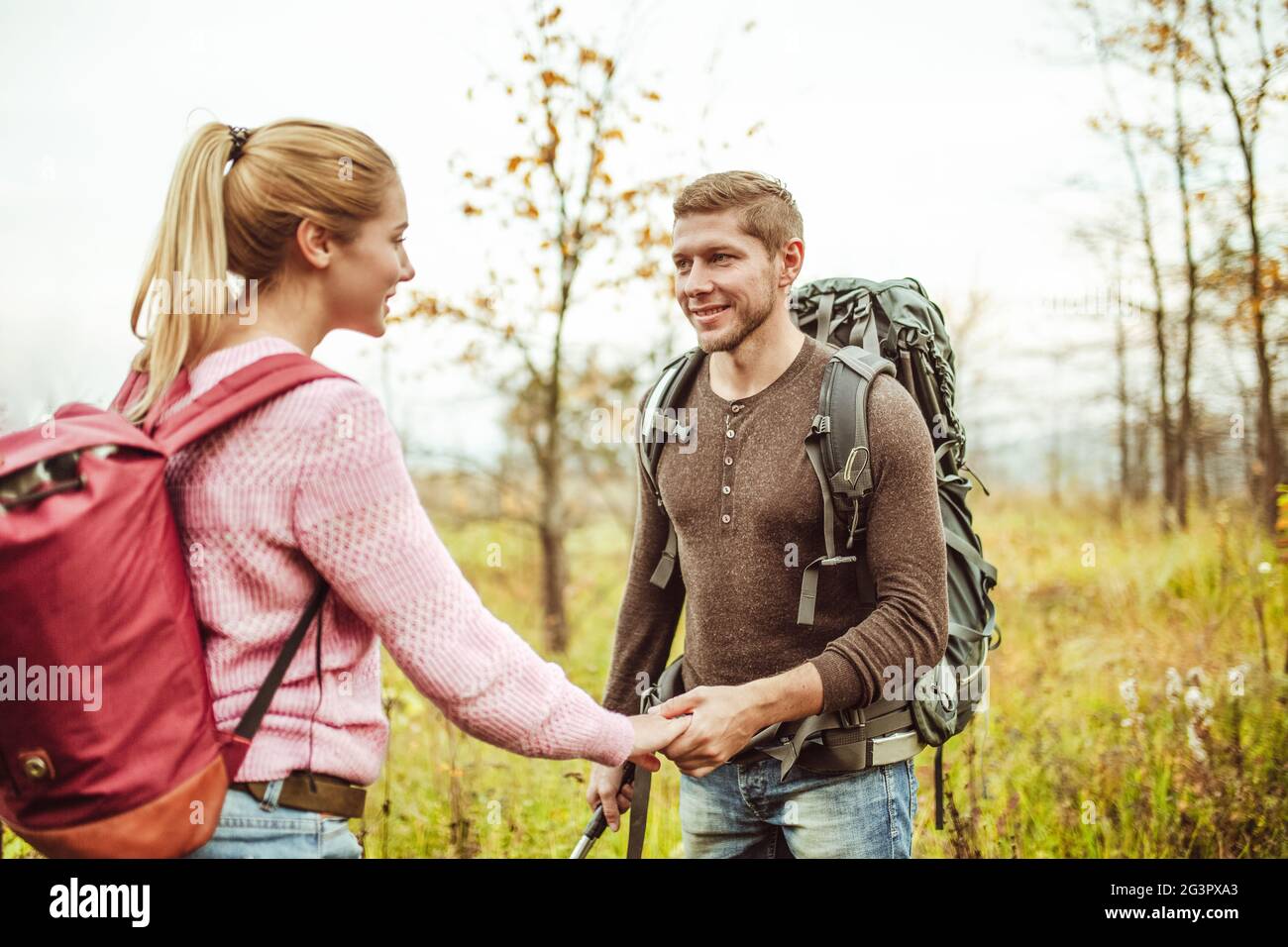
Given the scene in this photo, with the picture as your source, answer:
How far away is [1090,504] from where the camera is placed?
35.2 feet

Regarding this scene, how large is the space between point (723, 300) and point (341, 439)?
1.33 m

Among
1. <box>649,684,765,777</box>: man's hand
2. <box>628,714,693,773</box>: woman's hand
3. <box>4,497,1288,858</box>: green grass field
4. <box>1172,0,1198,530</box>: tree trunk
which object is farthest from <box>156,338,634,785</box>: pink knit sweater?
<box>1172,0,1198,530</box>: tree trunk

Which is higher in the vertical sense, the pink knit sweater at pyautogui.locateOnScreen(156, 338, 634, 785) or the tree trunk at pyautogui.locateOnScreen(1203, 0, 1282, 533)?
the tree trunk at pyautogui.locateOnScreen(1203, 0, 1282, 533)

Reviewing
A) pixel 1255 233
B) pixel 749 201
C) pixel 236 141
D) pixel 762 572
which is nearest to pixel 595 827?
pixel 762 572

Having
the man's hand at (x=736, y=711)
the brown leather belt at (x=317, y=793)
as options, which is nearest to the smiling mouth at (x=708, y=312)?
the man's hand at (x=736, y=711)

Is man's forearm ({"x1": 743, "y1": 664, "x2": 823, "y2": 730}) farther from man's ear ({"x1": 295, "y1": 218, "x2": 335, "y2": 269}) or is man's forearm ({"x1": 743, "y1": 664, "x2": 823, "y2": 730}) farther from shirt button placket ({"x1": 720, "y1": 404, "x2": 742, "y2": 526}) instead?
man's ear ({"x1": 295, "y1": 218, "x2": 335, "y2": 269})

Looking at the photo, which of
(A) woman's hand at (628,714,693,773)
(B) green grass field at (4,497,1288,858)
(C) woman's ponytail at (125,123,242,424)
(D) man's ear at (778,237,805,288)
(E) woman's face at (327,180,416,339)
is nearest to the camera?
(C) woman's ponytail at (125,123,242,424)

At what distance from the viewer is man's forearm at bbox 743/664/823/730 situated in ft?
7.47

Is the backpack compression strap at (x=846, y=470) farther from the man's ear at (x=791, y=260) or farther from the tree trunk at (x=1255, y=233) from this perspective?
the tree trunk at (x=1255, y=233)

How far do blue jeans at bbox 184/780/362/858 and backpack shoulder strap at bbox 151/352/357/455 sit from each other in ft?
1.85

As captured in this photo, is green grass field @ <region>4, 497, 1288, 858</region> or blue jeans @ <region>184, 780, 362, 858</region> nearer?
blue jeans @ <region>184, 780, 362, 858</region>

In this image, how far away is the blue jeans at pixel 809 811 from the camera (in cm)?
240

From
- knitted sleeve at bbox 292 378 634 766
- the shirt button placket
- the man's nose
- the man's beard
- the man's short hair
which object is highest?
the man's short hair
